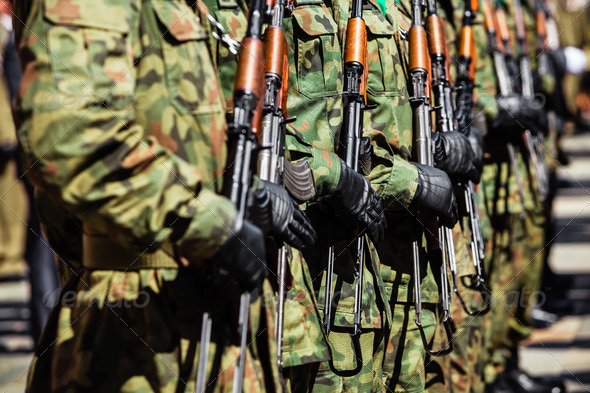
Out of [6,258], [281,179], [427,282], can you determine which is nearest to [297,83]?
[281,179]

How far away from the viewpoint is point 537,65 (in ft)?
17.5

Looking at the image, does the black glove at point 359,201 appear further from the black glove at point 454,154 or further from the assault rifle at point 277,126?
the black glove at point 454,154

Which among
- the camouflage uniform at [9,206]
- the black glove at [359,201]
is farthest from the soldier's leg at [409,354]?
the camouflage uniform at [9,206]

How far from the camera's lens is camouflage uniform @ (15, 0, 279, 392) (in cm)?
Result: 148

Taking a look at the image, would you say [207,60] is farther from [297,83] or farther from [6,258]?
[6,258]

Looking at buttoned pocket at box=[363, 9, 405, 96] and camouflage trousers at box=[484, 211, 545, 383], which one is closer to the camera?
buttoned pocket at box=[363, 9, 405, 96]

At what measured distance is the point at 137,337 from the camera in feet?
5.28

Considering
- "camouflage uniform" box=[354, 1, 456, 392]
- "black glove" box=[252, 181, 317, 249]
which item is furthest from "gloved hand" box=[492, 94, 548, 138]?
"black glove" box=[252, 181, 317, 249]

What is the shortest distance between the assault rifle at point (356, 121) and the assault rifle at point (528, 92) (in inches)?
81.7

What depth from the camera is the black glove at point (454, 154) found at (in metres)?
3.05

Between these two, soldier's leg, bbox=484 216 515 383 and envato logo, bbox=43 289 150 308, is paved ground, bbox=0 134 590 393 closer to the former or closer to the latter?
soldier's leg, bbox=484 216 515 383

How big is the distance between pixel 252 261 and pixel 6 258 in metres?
6.18

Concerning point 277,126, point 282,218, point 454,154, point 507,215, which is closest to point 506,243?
point 507,215

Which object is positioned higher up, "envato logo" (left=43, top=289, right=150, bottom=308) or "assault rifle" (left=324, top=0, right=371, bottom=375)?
"assault rifle" (left=324, top=0, right=371, bottom=375)
